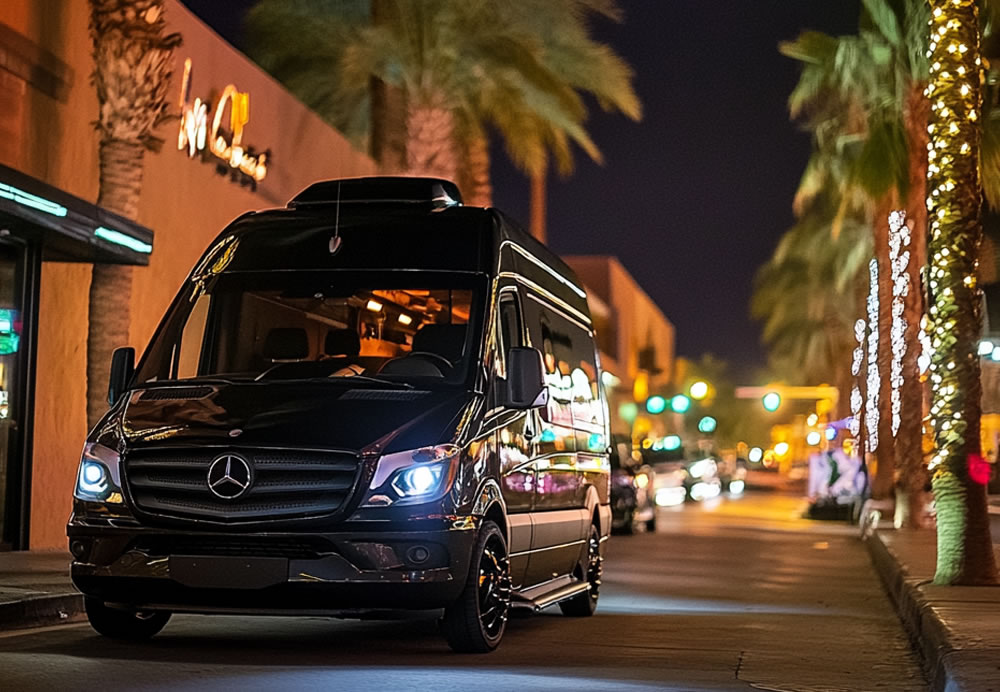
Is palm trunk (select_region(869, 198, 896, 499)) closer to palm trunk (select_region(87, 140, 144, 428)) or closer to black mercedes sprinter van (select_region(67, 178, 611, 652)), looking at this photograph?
palm trunk (select_region(87, 140, 144, 428))

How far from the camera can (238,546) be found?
9.20m

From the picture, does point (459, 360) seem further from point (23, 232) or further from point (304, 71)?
point (304, 71)

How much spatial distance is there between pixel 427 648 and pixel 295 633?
1257 millimetres

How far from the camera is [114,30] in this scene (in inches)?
679

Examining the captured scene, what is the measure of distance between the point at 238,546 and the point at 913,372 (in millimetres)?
20296

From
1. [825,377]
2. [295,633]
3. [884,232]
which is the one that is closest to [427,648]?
[295,633]

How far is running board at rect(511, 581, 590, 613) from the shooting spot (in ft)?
35.5

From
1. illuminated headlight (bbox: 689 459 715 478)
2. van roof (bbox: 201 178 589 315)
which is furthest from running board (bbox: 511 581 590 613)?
illuminated headlight (bbox: 689 459 715 478)

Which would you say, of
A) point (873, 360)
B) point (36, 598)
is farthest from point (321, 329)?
point (873, 360)

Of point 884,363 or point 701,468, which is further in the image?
point 701,468

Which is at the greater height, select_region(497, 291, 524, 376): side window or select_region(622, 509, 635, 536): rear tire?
Answer: select_region(497, 291, 524, 376): side window

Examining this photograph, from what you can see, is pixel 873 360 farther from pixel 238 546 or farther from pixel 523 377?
pixel 238 546

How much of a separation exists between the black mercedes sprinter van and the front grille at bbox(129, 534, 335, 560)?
11mm

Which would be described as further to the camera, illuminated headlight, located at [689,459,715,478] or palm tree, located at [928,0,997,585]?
illuminated headlight, located at [689,459,715,478]
